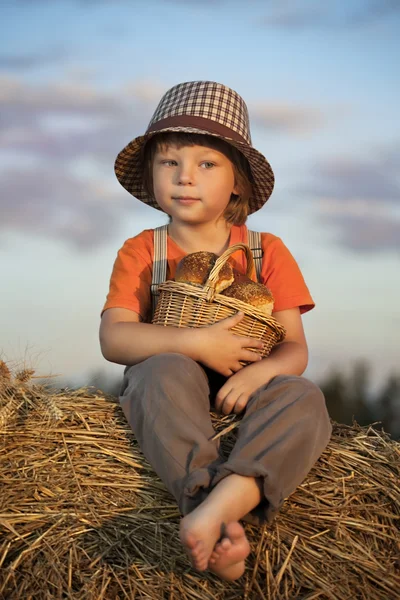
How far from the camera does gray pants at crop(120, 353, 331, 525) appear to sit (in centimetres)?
262

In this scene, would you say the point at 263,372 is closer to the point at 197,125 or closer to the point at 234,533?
the point at 234,533

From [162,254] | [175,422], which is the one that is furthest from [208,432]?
[162,254]

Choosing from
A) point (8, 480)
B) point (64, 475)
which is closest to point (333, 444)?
point (64, 475)

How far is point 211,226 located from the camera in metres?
3.89

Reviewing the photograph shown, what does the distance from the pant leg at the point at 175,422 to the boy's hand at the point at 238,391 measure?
11cm

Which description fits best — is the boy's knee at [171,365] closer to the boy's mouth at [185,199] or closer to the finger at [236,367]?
the finger at [236,367]

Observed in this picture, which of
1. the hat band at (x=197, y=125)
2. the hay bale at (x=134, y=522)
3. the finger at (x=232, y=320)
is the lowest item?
the hay bale at (x=134, y=522)

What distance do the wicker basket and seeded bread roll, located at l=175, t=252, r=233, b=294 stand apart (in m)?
0.06

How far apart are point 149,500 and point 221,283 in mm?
981

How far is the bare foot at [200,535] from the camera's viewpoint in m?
2.33

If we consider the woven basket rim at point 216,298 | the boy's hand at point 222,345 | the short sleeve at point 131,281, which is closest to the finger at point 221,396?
the boy's hand at point 222,345

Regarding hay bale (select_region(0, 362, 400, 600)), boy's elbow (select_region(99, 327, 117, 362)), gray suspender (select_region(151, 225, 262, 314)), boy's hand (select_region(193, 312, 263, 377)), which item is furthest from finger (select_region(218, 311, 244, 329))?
gray suspender (select_region(151, 225, 262, 314))

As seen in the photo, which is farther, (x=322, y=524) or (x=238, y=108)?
(x=238, y=108)

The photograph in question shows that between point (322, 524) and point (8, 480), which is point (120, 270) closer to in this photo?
point (8, 480)
